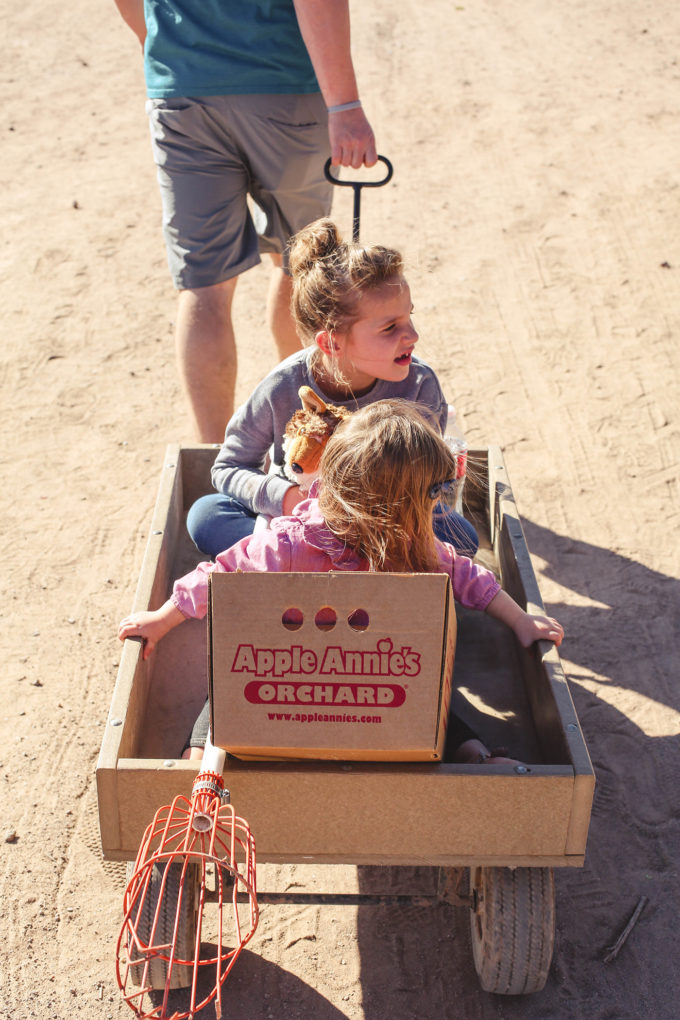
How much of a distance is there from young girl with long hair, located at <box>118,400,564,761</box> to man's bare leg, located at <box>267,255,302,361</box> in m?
1.51

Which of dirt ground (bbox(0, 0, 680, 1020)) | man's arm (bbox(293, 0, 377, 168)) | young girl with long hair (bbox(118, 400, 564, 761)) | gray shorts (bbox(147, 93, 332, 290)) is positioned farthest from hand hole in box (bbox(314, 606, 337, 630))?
gray shorts (bbox(147, 93, 332, 290))

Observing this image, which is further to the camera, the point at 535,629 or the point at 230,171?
the point at 230,171

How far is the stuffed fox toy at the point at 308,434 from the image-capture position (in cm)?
256

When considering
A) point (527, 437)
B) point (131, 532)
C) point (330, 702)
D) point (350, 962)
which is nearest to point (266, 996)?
point (350, 962)

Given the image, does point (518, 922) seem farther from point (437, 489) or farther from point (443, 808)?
point (437, 489)

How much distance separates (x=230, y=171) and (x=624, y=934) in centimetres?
240

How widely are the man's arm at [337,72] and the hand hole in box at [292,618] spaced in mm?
1455

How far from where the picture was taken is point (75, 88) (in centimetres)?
764

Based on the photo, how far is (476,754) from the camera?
7.36 feet

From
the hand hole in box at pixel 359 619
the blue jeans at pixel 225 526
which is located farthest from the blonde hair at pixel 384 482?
the blue jeans at pixel 225 526

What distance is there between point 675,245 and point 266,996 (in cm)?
448

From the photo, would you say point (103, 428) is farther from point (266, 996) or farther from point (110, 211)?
point (266, 996)

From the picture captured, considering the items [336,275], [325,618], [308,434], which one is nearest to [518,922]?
[325,618]

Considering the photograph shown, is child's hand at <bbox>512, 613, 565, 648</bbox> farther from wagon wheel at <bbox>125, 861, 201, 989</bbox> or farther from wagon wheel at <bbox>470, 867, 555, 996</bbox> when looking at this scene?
wagon wheel at <bbox>125, 861, 201, 989</bbox>
